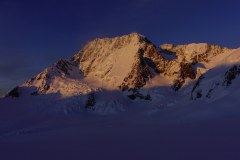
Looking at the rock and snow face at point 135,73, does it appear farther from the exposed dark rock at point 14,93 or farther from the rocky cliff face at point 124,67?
the exposed dark rock at point 14,93

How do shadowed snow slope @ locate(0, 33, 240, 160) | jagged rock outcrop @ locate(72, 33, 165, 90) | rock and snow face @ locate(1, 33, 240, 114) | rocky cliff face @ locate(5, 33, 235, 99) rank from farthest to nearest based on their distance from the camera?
jagged rock outcrop @ locate(72, 33, 165, 90)
rocky cliff face @ locate(5, 33, 235, 99)
rock and snow face @ locate(1, 33, 240, 114)
shadowed snow slope @ locate(0, 33, 240, 160)

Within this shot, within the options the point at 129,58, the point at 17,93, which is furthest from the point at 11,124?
the point at 129,58

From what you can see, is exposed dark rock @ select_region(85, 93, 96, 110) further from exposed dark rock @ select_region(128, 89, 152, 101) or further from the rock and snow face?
exposed dark rock @ select_region(128, 89, 152, 101)

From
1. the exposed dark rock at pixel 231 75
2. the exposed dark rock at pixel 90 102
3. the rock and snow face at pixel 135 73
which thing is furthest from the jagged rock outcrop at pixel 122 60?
the exposed dark rock at pixel 231 75

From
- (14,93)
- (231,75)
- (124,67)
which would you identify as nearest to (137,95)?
(124,67)

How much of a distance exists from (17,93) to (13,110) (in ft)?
49.7

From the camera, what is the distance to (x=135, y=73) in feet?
503

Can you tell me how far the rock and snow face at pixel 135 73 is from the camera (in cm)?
13900

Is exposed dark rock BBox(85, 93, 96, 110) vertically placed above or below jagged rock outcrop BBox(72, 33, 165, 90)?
below

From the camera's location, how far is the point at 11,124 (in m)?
125

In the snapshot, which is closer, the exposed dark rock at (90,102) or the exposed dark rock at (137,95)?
the exposed dark rock at (90,102)

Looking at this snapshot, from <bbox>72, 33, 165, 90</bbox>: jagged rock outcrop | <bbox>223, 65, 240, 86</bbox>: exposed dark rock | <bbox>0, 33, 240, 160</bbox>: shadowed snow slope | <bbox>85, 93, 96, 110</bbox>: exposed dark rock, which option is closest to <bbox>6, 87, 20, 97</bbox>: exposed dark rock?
<bbox>0, 33, 240, 160</bbox>: shadowed snow slope

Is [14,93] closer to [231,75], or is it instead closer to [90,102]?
[90,102]

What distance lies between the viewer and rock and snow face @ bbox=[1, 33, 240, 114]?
139000 mm
